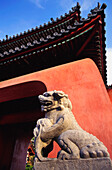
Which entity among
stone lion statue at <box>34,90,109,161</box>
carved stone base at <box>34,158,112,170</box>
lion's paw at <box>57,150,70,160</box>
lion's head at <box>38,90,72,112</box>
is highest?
lion's head at <box>38,90,72,112</box>

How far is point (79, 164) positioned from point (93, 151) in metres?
0.21

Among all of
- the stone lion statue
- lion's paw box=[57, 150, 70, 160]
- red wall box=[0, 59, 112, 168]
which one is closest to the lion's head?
the stone lion statue

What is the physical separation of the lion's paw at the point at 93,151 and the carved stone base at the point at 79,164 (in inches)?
1.5

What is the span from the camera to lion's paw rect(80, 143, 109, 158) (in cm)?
139

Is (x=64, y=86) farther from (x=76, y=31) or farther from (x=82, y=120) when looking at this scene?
(x=76, y=31)

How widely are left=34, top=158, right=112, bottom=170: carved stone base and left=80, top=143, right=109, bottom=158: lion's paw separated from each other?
4cm

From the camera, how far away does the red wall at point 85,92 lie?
2.84 meters

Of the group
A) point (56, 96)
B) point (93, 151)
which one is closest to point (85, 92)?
point (56, 96)

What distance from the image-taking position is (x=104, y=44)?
13.0 feet

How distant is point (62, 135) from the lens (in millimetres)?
1639

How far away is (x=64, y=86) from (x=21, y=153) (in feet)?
16.4

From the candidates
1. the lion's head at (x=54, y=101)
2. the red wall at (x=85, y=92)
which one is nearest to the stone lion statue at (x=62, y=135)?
the lion's head at (x=54, y=101)

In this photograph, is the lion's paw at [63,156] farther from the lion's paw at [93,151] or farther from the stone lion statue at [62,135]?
the lion's paw at [93,151]

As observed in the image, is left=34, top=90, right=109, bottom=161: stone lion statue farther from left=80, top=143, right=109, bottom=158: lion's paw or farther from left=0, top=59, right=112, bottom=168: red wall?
left=0, top=59, right=112, bottom=168: red wall
